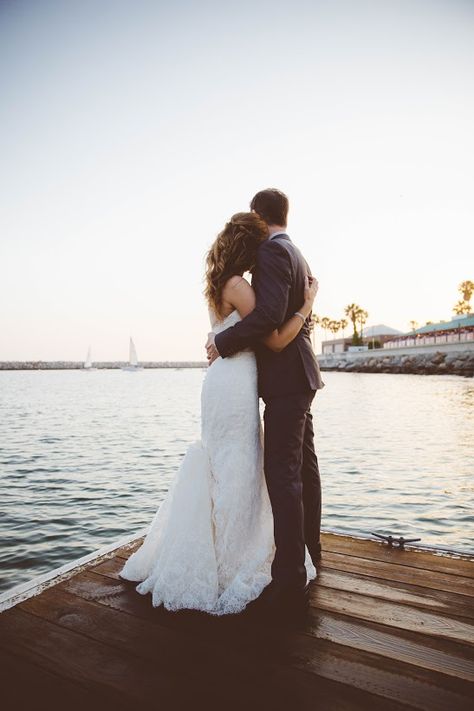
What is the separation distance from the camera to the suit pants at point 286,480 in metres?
2.46

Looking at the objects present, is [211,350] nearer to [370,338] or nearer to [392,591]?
[392,591]

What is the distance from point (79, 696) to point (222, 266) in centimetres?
211

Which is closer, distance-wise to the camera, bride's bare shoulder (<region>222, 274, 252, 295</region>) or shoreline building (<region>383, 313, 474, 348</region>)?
bride's bare shoulder (<region>222, 274, 252, 295</region>)

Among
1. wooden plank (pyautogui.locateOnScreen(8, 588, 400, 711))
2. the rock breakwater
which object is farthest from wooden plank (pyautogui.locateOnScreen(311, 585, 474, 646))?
the rock breakwater

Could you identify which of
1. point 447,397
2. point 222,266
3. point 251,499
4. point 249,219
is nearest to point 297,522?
point 251,499

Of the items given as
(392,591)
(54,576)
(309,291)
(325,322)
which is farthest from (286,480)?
(325,322)

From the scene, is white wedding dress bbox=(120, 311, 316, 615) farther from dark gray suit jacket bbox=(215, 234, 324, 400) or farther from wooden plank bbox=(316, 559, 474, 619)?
wooden plank bbox=(316, 559, 474, 619)

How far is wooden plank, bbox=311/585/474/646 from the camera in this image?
2222mm

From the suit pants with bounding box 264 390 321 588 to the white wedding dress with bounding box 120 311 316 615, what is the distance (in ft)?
0.46

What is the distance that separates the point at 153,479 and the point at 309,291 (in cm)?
807

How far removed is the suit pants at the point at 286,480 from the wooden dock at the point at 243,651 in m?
0.27

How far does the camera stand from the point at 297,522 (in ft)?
8.23

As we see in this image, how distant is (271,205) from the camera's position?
279cm

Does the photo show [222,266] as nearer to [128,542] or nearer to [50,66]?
[128,542]
